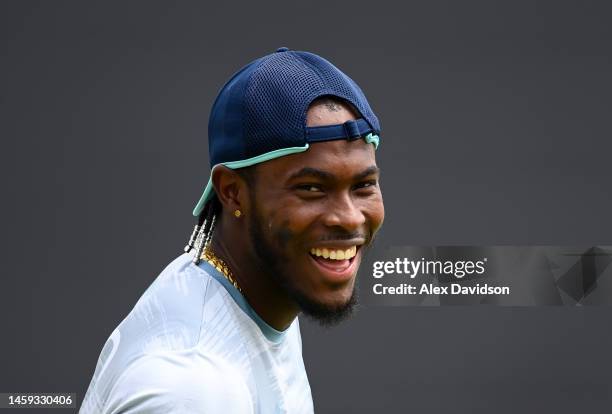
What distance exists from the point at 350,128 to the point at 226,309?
62 cm

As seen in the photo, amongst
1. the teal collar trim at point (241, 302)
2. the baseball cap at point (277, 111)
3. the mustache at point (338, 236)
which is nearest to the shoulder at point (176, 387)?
the teal collar trim at point (241, 302)

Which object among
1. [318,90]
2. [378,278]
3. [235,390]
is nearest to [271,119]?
[318,90]

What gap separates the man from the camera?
7.29ft

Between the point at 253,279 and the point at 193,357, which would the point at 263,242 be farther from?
the point at 193,357

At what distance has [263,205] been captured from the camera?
2.33 metres

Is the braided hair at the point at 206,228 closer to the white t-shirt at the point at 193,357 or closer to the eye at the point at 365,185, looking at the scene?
the white t-shirt at the point at 193,357

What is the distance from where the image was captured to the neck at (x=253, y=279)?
2488mm

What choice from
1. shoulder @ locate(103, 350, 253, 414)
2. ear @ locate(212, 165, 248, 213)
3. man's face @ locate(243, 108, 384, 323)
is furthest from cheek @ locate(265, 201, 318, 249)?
shoulder @ locate(103, 350, 253, 414)

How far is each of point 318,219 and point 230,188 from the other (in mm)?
313

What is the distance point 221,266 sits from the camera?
8.29 ft

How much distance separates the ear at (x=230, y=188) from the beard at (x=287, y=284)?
0.07 metres

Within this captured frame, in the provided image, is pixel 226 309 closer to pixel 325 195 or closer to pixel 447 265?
pixel 325 195

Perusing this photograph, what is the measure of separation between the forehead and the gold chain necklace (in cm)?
36

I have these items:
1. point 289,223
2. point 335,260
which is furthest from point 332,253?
point 289,223
